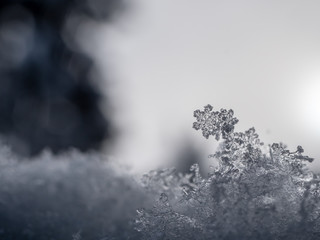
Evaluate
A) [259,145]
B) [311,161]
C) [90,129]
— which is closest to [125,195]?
[259,145]

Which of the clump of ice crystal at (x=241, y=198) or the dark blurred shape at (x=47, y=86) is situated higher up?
the dark blurred shape at (x=47, y=86)

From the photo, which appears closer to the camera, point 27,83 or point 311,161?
point 311,161

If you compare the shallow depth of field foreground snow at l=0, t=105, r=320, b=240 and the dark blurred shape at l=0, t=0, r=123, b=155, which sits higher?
the dark blurred shape at l=0, t=0, r=123, b=155

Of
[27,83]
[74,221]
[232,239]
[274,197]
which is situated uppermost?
[27,83]

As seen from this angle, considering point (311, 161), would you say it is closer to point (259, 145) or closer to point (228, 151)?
point (259, 145)

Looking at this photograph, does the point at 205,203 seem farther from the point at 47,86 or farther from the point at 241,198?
the point at 47,86

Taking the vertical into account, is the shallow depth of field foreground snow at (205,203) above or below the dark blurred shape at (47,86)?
below

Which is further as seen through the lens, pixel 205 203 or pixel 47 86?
pixel 47 86

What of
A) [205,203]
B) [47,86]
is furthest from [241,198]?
[47,86]
